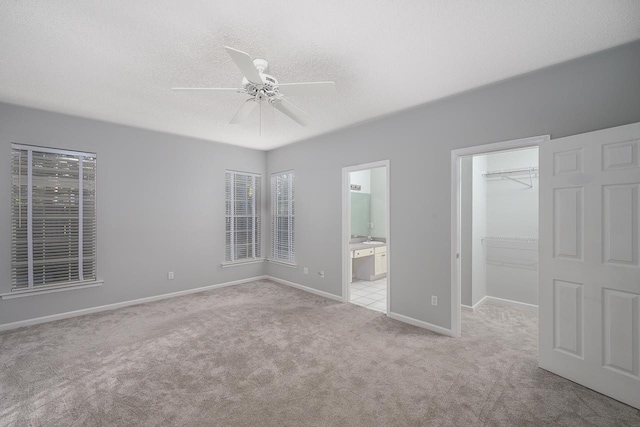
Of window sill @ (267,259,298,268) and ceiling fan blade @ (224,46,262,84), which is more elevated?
ceiling fan blade @ (224,46,262,84)

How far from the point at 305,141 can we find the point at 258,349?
3502 millimetres

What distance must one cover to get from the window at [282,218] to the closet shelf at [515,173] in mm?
3361

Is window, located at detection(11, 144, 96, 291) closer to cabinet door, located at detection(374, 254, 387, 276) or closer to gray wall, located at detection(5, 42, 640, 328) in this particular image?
gray wall, located at detection(5, 42, 640, 328)

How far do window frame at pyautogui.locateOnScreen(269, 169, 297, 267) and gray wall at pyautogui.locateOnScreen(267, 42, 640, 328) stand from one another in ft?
0.62

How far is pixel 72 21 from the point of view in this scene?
1940 millimetres

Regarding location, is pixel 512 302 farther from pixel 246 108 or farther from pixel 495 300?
pixel 246 108

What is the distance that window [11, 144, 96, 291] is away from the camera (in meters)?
3.46

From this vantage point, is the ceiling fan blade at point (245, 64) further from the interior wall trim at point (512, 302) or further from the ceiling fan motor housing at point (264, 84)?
the interior wall trim at point (512, 302)

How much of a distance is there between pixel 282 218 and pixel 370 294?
2.23 meters

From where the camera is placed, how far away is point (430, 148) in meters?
3.38

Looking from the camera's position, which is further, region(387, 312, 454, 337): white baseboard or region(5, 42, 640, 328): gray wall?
region(387, 312, 454, 337): white baseboard

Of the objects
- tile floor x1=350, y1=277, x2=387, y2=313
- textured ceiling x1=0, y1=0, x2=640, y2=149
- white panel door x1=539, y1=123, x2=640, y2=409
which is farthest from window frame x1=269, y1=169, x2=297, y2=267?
white panel door x1=539, y1=123, x2=640, y2=409

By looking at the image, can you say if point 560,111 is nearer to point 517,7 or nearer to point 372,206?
point 517,7

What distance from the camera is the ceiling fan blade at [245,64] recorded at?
1695mm
